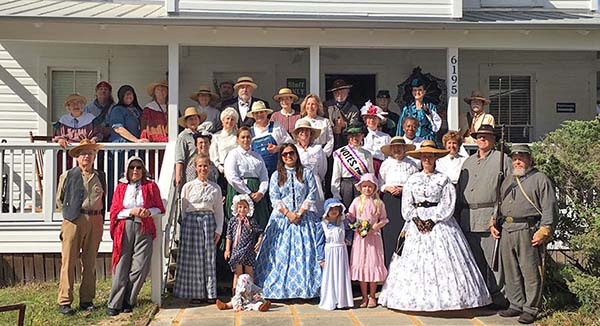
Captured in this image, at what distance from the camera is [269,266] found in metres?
6.47

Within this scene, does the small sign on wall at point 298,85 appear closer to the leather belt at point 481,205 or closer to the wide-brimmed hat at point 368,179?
the wide-brimmed hat at point 368,179

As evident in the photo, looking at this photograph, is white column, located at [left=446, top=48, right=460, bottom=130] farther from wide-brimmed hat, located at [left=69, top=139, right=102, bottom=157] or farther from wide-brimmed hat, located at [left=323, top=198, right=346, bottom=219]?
wide-brimmed hat, located at [left=69, top=139, right=102, bottom=157]

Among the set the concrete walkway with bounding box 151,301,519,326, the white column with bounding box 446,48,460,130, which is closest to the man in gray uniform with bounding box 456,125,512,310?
the concrete walkway with bounding box 151,301,519,326

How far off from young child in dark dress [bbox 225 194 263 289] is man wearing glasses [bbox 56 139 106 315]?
134 cm

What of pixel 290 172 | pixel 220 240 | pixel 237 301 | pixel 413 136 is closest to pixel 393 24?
pixel 413 136

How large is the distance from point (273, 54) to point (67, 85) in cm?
357

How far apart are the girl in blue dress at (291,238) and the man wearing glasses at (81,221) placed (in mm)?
1678

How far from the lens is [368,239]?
20.9 feet

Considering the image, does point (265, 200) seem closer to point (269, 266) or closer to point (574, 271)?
point (269, 266)

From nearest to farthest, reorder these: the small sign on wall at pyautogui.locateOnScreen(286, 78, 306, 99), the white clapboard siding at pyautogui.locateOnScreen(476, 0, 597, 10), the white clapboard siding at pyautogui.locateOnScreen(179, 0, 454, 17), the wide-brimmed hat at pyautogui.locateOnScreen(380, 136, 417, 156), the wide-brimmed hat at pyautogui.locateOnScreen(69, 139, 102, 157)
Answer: the wide-brimmed hat at pyautogui.locateOnScreen(69, 139, 102, 157) → the wide-brimmed hat at pyautogui.locateOnScreen(380, 136, 417, 156) → the white clapboard siding at pyautogui.locateOnScreen(179, 0, 454, 17) → the white clapboard siding at pyautogui.locateOnScreen(476, 0, 597, 10) → the small sign on wall at pyautogui.locateOnScreen(286, 78, 306, 99)

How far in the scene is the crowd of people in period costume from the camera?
234 inches

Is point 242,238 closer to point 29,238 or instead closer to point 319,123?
point 319,123

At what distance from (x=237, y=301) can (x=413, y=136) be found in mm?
2755

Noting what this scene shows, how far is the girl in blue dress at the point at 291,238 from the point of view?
637 cm
